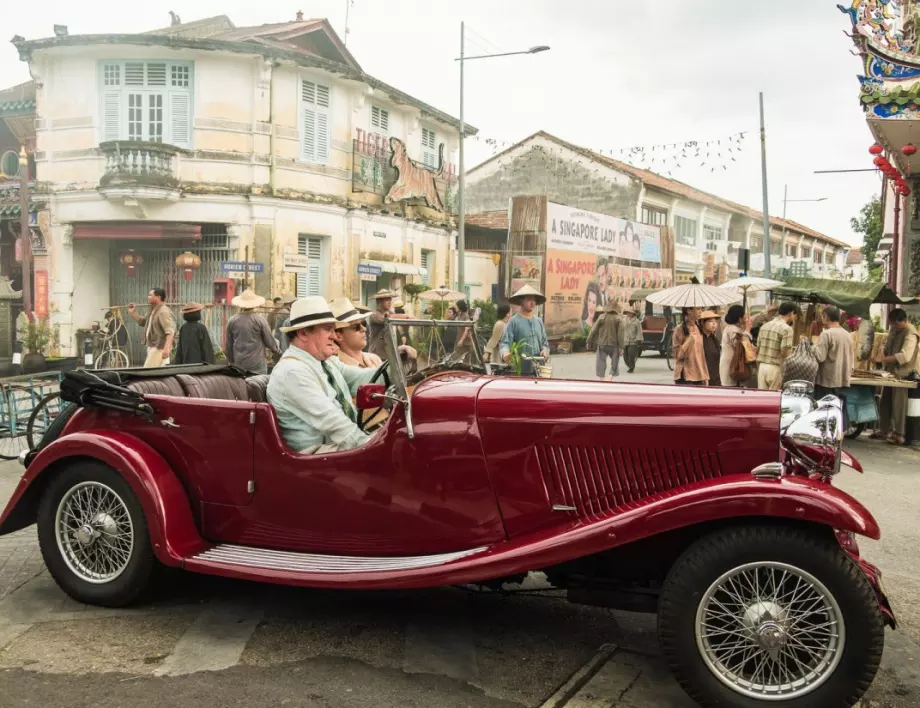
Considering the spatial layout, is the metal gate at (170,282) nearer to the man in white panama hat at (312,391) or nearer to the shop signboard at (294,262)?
the shop signboard at (294,262)

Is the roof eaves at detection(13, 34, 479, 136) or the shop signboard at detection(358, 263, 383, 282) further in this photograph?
the shop signboard at detection(358, 263, 383, 282)

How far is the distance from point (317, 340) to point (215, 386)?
862mm

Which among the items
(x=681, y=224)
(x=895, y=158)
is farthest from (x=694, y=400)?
(x=681, y=224)

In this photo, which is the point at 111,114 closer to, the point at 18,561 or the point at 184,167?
the point at 184,167

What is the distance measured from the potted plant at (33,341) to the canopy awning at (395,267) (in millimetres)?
7872

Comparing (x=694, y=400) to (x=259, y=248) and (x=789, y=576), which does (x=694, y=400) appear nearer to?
(x=789, y=576)

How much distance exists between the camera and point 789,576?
3000mm

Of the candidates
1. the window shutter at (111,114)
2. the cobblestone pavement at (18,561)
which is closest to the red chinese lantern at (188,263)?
the window shutter at (111,114)

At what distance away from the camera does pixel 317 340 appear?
14.1 feet

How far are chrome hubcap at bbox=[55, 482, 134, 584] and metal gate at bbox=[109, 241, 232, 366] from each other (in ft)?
53.4

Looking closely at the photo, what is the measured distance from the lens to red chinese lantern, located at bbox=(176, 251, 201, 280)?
65.4ft

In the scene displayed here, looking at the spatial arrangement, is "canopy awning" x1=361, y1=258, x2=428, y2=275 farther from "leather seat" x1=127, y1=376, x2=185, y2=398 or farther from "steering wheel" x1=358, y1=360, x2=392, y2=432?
"steering wheel" x1=358, y1=360, x2=392, y2=432

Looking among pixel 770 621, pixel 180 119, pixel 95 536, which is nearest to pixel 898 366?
pixel 770 621

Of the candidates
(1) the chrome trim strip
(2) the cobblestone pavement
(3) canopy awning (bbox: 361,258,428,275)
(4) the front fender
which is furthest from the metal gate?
(1) the chrome trim strip
